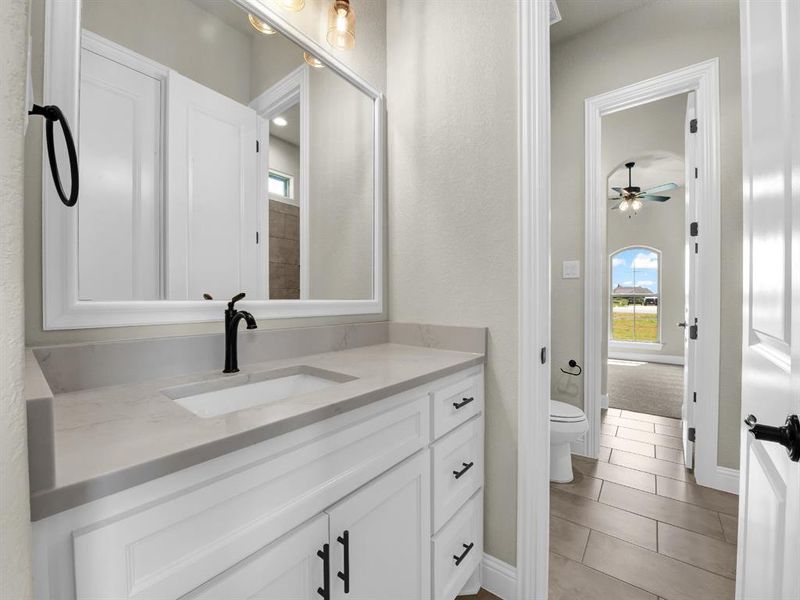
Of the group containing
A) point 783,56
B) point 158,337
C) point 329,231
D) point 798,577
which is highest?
point 783,56

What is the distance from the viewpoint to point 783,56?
623 millimetres

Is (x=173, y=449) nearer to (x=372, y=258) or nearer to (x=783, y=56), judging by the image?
(x=783, y=56)

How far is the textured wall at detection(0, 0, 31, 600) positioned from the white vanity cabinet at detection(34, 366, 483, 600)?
0.13m

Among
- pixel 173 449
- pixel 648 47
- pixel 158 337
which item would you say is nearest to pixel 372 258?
pixel 158 337

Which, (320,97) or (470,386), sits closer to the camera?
(470,386)

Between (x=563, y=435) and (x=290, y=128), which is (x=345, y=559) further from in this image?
(x=563, y=435)

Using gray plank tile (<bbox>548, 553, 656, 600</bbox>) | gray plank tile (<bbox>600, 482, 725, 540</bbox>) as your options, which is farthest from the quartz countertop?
gray plank tile (<bbox>600, 482, 725, 540</bbox>)

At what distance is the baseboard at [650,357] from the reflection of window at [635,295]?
0.88 ft

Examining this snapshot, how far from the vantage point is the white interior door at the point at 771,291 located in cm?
55

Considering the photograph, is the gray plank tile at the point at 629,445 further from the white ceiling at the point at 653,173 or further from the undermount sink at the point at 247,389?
the white ceiling at the point at 653,173

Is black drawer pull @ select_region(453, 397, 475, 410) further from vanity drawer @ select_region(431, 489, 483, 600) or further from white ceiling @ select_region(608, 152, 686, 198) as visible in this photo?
white ceiling @ select_region(608, 152, 686, 198)

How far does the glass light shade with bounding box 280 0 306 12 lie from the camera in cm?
136

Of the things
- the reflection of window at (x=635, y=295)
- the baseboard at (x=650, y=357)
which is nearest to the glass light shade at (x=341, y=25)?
the reflection of window at (x=635, y=295)

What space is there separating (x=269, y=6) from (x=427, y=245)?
1044mm
